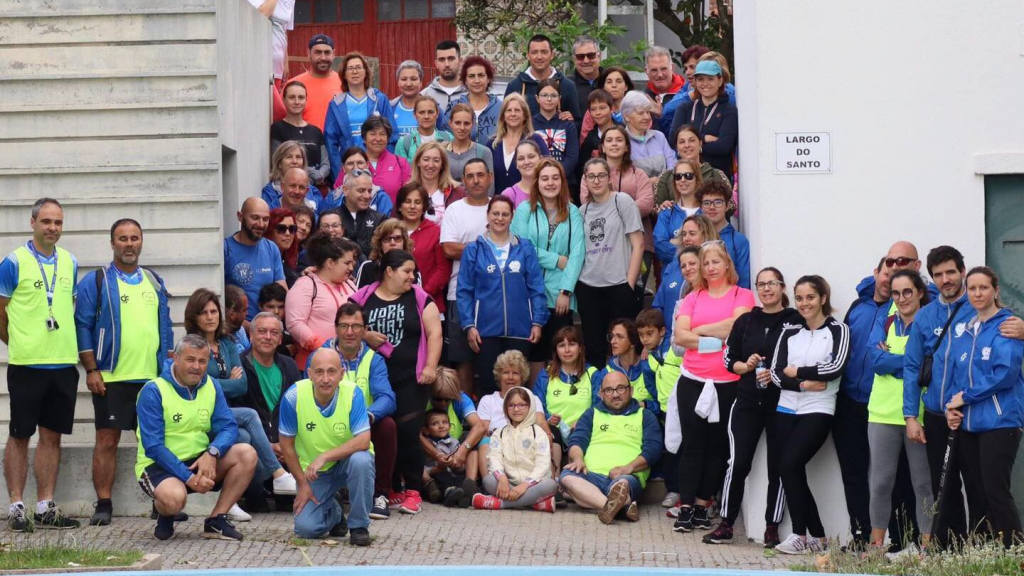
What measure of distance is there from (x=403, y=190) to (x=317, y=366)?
107 inches

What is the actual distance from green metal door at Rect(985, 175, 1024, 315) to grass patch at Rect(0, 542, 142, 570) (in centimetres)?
593

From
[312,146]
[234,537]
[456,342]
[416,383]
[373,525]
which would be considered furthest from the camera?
[312,146]

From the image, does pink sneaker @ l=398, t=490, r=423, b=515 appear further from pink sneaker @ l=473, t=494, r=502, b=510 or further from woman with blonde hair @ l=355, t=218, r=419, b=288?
woman with blonde hair @ l=355, t=218, r=419, b=288

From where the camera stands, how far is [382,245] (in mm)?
11070

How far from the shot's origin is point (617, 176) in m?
11.8

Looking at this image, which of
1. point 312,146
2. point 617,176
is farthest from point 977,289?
point 312,146

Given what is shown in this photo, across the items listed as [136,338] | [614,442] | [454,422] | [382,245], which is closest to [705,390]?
[614,442]

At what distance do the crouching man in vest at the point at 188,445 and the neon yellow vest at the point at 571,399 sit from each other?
102 inches

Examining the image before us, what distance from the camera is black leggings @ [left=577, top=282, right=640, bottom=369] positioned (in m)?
11.3

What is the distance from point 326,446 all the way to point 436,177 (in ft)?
11.0

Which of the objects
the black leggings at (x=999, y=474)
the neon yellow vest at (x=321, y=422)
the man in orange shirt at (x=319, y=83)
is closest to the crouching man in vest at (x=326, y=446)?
the neon yellow vest at (x=321, y=422)

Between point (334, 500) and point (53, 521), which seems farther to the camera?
point (53, 521)

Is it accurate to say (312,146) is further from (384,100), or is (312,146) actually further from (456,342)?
(456,342)

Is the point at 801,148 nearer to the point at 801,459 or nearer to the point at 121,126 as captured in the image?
the point at 801,459
